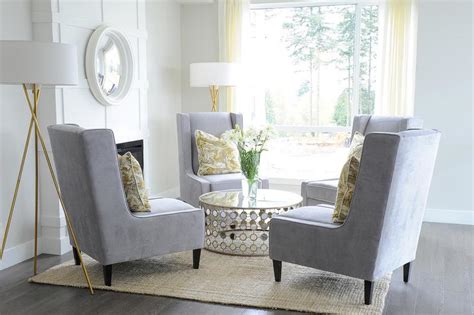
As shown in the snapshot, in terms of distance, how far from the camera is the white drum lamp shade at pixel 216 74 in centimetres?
589

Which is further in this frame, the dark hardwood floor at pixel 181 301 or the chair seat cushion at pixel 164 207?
the chair seat cushion at pixel 164 207

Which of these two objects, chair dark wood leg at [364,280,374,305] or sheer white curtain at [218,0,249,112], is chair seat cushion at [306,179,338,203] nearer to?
chair dark wood leg at [364,280,374,305]

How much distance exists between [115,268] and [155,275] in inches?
13.3

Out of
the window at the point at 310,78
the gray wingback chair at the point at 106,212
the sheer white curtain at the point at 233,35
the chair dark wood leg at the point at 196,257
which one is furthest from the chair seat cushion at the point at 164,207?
the sheer white curtain at the point at 233,35

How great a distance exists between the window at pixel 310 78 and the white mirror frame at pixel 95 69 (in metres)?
1.57

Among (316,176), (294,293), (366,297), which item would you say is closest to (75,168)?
(294,293)

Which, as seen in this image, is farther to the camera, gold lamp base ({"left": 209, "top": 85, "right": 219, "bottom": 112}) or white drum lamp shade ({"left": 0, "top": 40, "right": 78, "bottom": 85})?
gold lamp base ({"left": 209, "top": 85, "right": 219, "bottom": 112})

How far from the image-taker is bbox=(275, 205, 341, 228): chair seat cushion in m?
3.46

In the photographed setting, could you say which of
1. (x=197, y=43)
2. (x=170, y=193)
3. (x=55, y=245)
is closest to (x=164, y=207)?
(x=55, y=245)

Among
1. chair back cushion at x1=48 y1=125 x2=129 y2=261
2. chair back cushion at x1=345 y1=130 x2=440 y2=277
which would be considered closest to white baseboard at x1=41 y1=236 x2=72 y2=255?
chair back cushion at x1=48 y1=125 x2=129 y2=261

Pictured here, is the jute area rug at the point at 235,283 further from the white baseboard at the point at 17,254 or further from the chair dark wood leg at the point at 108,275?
the white baseboard at the point at 17,254

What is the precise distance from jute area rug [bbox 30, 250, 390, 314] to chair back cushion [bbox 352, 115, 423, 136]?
1.63m

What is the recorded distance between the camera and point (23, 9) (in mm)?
4184

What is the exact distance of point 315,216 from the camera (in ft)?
11.8
